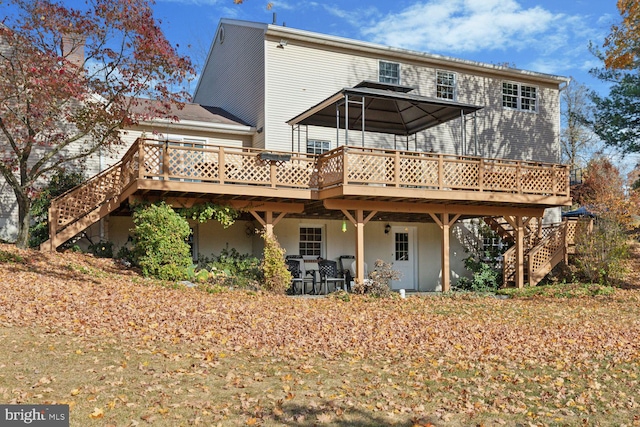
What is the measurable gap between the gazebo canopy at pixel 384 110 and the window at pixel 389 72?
88.3 inches

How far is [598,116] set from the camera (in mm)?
24156

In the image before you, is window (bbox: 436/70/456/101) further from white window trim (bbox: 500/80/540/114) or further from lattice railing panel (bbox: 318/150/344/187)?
lattice railing panel (bbox: 318/150/344/187)

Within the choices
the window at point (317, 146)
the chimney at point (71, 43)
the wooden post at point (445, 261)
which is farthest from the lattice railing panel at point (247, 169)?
the wooden post at point (445, 261)

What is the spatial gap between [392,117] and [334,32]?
381 centimetres

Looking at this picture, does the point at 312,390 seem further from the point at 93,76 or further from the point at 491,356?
the point at 93,76

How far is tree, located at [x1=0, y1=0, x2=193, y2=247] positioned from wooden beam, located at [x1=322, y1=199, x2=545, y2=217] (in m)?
5.25

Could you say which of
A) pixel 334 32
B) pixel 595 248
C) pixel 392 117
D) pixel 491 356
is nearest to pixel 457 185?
pixel 392 117

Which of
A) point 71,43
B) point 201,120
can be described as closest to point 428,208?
point 201,120

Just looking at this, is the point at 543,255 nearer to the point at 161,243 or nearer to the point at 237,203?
the point at 237,203

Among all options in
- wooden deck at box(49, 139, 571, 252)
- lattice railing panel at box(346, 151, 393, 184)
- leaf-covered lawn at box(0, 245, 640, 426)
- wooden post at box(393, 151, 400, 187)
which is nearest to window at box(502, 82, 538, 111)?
wooden deck at box(49, 139, 571, 252)

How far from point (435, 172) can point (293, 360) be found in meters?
9.42

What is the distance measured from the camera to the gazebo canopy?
589 inches

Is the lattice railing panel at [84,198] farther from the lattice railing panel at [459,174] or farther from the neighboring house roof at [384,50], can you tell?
the lattice railing panel at [459,174]

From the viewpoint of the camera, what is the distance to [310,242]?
18.3 meters
